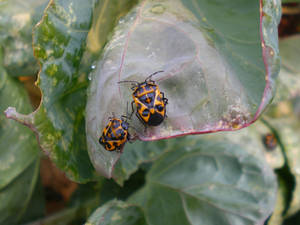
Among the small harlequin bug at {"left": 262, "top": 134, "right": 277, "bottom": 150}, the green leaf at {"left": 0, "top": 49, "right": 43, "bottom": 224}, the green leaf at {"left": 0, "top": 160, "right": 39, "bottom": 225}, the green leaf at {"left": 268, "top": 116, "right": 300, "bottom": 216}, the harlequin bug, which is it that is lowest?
the green leaf at {"left": 268, "top": 116, "right": 300, "bottom": 216}

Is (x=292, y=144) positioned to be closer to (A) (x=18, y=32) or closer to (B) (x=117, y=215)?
(B) (x=117, y=215)

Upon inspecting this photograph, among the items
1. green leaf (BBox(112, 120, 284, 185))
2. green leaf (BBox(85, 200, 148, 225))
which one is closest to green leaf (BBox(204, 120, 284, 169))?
green leaf (BBox(112, 120, 284, 185))

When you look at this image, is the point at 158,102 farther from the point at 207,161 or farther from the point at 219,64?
the point at 207,161

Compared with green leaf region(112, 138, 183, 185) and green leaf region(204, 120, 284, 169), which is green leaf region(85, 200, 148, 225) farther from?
green leaf region(204, 120, 284, 169)

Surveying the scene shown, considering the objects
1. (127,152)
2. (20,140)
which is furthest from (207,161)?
(20,140)

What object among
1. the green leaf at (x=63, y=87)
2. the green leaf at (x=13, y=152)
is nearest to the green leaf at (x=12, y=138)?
the green leaf at (x=13, y=152)

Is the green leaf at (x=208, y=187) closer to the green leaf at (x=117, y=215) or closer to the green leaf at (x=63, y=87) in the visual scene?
the green leaf at (x=117, y=215)
